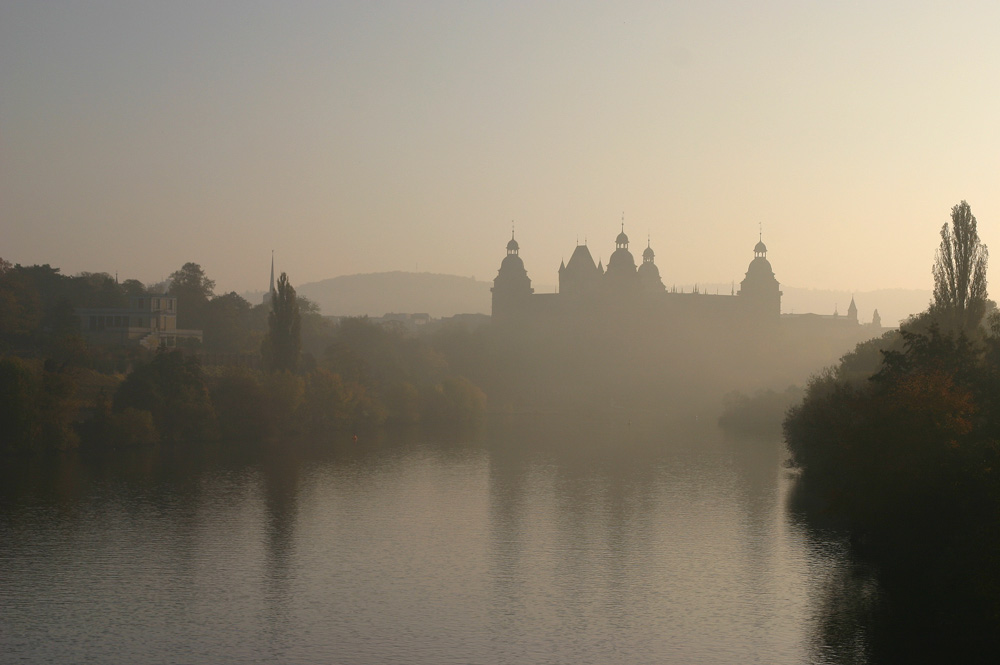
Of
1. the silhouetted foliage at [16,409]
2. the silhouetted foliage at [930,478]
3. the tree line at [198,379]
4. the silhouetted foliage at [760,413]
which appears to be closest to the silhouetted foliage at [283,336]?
the tree line at [198,379]

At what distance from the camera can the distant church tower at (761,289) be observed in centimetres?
14925

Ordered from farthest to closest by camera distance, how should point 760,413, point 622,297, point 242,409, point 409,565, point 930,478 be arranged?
1. point 622,297
2. point 760,413
3. point 242,409
4. point 409,565
5. point 930,478

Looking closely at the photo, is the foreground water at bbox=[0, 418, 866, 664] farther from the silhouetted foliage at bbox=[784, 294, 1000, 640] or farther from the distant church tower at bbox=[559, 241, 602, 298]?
the distant church tower at bbox=[559, 241, 602, 298]

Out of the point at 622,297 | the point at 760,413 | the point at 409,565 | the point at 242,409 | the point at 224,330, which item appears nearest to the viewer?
the point at 409,565

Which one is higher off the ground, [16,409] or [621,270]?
[621,270]

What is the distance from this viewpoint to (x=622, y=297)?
438 ft

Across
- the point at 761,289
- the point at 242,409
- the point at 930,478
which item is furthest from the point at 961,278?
the point at 761,289

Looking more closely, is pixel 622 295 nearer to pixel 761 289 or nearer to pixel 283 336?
pixel 761 289

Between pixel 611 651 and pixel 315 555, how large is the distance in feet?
41.5

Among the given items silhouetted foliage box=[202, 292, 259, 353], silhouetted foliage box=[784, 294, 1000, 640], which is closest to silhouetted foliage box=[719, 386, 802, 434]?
silhouetted foliage box=[784, 294, 1000, 640]

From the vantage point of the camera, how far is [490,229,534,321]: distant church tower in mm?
142500

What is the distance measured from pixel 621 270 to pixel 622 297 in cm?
451

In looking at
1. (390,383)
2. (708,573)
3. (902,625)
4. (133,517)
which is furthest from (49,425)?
(902,625)

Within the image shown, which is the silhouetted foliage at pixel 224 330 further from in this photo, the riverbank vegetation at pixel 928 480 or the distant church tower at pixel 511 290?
the riverbank vegetation at pixel 928 480
